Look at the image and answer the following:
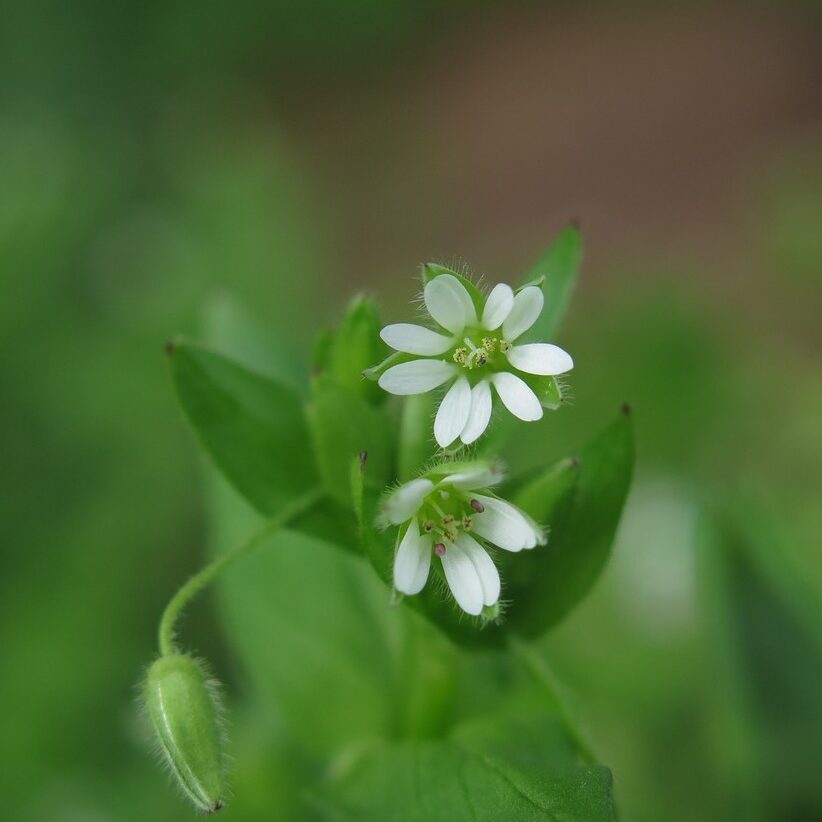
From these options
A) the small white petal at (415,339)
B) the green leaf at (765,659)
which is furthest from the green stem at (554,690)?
the green leaf at (765,659)

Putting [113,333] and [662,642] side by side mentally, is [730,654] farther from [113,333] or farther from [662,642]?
[113,333]

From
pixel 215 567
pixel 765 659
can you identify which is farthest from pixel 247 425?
pixel 765 659

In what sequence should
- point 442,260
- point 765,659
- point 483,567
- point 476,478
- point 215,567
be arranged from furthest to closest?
point 442,260 → point 765,659 → point 215,567 → point 483,567 → point 476,478

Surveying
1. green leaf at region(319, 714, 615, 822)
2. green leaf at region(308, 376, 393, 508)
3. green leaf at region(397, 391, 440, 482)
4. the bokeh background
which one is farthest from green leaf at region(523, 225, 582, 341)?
the bokeh background

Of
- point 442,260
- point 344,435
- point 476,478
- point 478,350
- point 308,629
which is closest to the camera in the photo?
point 476,478

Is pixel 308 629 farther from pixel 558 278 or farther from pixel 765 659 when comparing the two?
pixel 765 659

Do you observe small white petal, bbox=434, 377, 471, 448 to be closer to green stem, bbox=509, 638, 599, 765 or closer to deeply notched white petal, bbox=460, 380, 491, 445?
deeply notched white petal, bbox=460, 380, 491, 445
